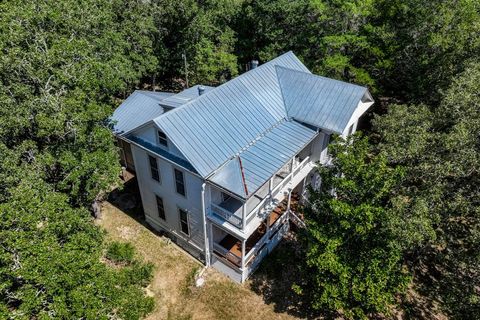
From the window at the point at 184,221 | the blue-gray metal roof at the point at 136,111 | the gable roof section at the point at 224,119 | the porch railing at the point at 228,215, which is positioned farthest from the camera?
the blue-gray metal roof at the point at 136,111

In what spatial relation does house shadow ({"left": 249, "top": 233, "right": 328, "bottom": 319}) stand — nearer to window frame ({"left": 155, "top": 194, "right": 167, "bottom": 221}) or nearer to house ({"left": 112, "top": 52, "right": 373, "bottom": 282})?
house ({"left": 112, "top": 52, "right": 373, "bottom": 282})

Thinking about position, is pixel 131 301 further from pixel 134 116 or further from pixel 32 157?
pixel 134 116

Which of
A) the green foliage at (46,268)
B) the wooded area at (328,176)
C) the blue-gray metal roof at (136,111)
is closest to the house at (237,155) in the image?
the blue-gray metal roof at (136,111)

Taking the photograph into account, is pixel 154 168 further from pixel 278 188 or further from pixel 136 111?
pixel 136 111

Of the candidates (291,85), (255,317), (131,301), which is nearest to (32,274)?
(131,301)

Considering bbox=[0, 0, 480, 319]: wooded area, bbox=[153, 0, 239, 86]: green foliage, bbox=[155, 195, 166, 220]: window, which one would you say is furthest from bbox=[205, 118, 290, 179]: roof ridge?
bbox=[153, 0, 239, 86]: green foliage

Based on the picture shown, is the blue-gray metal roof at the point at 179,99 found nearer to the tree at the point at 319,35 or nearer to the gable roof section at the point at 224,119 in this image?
the gable roof section at the point at 224,119

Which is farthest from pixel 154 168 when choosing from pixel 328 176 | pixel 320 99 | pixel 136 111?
pixel 320 99
